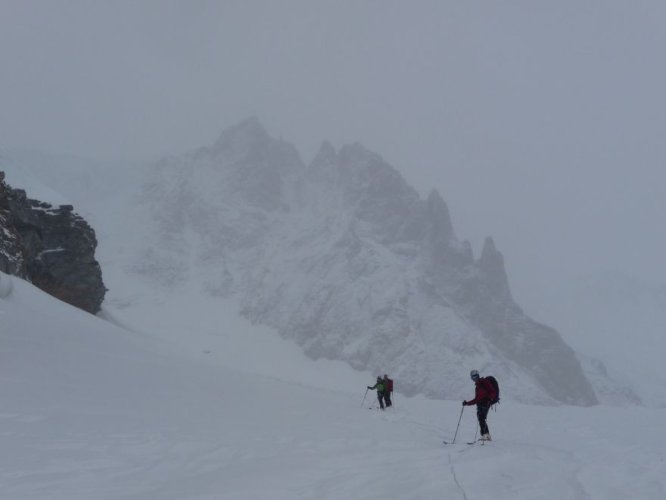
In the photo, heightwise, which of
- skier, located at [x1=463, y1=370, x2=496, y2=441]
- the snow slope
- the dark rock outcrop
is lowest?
the snow slope

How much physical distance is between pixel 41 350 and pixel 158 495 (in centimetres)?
1415

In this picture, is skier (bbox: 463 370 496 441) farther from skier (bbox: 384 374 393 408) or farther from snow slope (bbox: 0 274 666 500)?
skier (bbox: 384 374 393 408)

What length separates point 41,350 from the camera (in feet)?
65.9

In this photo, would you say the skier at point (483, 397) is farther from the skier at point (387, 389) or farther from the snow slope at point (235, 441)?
the skier at point (387, 389)

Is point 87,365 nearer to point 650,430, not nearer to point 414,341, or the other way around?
point 650,430

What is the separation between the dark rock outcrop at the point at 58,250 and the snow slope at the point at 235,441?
2250 centimetres

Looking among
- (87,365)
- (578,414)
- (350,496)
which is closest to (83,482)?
(350,496)

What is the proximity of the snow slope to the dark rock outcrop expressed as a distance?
22504 millimetres

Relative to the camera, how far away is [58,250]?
5300 centimetres

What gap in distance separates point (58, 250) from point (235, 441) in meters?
46.5

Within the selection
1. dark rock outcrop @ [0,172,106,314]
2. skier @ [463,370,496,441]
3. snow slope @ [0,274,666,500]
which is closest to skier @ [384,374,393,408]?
A: snow slope @ [0,274,666,500]

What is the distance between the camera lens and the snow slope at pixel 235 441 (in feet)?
29.2

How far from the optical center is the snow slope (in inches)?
350

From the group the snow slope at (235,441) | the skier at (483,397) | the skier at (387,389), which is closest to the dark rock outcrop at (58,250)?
the snow slope at (235,441)
